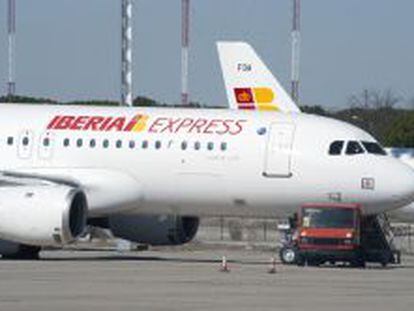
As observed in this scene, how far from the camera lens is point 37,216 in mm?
41438

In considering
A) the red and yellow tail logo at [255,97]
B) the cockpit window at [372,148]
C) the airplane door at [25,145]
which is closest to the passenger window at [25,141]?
the airplane door at [25,145]

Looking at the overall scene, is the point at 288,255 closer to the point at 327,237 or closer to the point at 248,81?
the point at 327,237

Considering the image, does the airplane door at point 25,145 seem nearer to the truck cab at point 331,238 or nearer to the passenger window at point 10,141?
the passenger window at point 10,141

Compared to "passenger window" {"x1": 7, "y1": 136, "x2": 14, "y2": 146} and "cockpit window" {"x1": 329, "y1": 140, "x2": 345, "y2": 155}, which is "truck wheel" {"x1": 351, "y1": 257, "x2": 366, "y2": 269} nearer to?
"cockpit window" {"x1": 329, "y1": 140, "x2": 345, "y2": 155}

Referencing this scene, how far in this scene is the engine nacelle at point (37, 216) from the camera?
41.4 meters

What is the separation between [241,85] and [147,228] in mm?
25918

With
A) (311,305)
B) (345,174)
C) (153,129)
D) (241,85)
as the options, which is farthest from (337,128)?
(241,85)

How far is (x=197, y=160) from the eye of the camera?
1719 inches

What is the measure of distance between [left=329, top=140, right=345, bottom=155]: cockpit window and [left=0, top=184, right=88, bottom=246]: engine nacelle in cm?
629

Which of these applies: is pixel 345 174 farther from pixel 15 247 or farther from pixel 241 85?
pixel 241 85

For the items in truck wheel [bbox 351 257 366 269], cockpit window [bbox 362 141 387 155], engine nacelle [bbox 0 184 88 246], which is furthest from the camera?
cockpit window [bbox 362 141 387 155]

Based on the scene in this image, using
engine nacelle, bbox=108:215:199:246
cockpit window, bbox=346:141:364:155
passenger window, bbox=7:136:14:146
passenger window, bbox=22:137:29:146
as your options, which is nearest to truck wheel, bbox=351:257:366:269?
cockpit window, bbox=346:141:364:155

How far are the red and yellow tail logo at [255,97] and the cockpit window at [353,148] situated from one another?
26.2m

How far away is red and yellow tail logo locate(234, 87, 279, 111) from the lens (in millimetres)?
69938
